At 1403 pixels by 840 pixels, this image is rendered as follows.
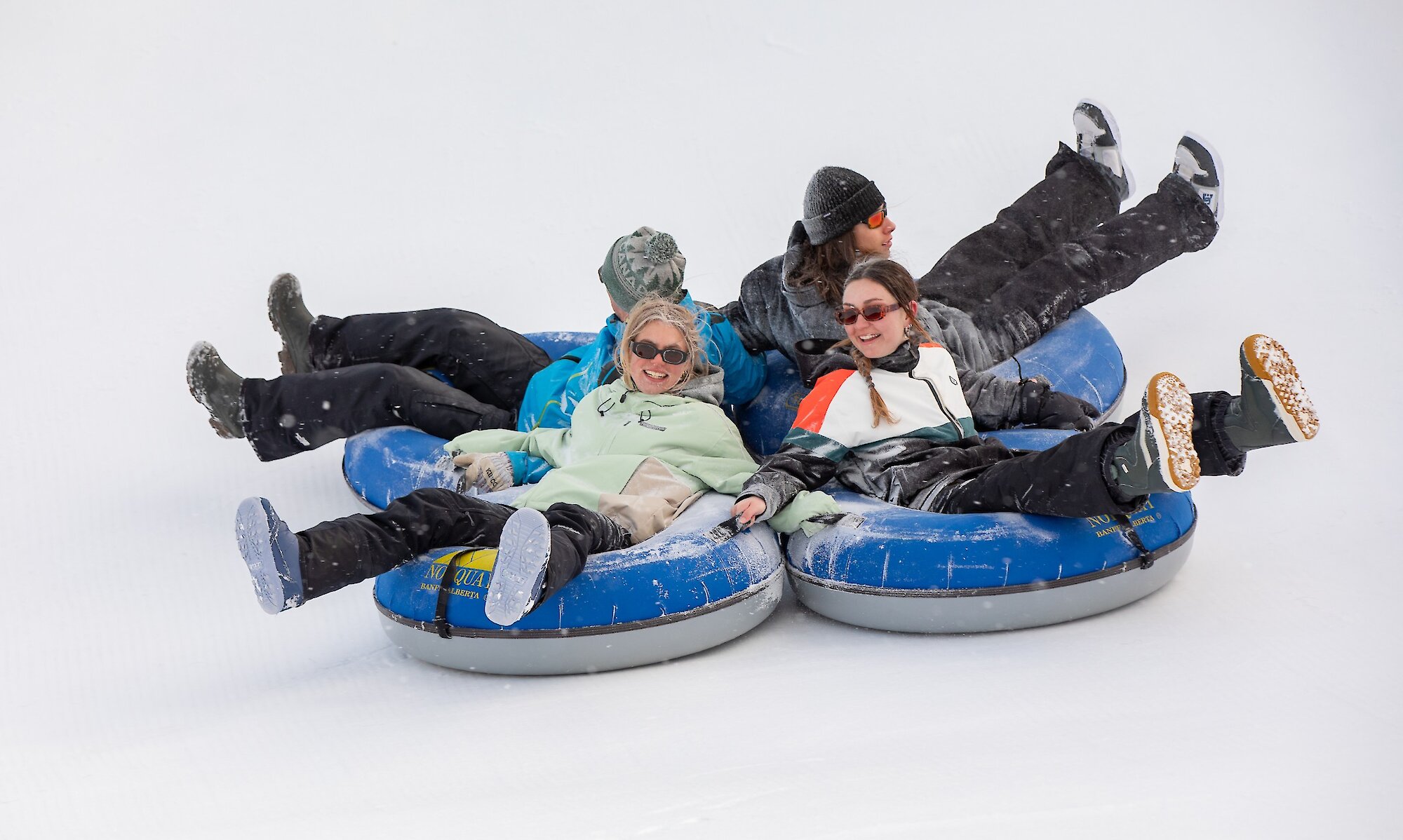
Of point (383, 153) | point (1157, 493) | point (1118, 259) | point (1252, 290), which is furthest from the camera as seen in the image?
point (383, 153)

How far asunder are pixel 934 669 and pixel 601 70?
626 centimetres

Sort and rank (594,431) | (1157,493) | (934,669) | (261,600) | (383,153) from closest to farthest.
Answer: (261,600)
(934,669)
(1157,493)
(594,431)
(383,153)

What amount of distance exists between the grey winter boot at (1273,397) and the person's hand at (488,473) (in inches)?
75.7

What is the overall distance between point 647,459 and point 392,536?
2.42ft

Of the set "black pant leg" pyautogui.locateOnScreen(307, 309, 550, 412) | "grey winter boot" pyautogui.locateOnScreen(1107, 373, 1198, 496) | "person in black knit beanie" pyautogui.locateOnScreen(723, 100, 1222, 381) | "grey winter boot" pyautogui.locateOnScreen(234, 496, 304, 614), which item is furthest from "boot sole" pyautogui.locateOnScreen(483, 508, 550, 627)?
"black pant leg" pyautogui.locateOnScreen(307, 309, 550, 412)

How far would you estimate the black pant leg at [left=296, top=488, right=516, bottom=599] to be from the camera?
2.84 meters

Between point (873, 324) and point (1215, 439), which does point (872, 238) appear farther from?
point (1215, 439)

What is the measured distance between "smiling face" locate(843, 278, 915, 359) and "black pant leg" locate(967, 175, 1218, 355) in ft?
3.23

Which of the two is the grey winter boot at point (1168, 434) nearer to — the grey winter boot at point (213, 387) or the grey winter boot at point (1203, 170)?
the grey winter boot at point (1203, 170)

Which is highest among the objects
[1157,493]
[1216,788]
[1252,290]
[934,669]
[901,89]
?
[901,89]

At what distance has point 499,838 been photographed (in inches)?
93.8

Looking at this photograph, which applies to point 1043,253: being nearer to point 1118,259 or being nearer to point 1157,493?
point 1118,259

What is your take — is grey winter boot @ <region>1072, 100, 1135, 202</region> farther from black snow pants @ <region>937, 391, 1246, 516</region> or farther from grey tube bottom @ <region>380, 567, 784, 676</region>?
grey tube bottom @ <region>380, 567, 784, 676</region>

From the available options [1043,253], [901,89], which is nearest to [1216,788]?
[1043,253]
